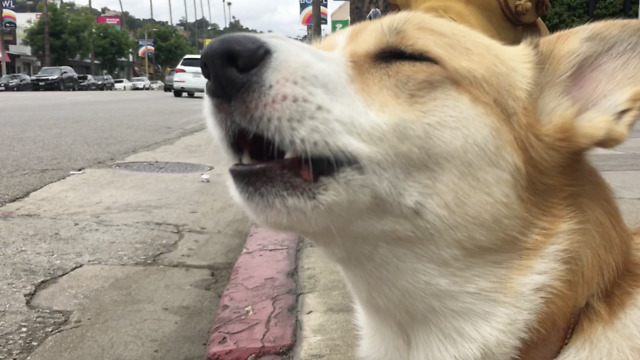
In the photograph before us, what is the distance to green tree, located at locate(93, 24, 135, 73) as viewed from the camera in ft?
234

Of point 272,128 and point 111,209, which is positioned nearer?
point 272,128

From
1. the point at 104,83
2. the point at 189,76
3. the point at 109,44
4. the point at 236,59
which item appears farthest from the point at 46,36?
the point at 236,59

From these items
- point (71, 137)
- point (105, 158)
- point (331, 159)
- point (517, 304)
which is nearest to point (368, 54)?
point (331, 159)

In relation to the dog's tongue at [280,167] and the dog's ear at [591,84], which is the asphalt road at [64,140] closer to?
the dog's tongue at [280,167]

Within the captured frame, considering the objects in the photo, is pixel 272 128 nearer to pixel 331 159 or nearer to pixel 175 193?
pixel 331 159

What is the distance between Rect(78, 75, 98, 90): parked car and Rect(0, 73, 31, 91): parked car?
5.26m

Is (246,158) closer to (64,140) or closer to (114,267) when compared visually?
(114,267)

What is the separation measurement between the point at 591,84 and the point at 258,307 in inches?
84.8

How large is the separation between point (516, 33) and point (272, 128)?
2.05 meters

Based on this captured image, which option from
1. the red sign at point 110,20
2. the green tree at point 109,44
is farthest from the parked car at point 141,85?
the red sign at point 110,20

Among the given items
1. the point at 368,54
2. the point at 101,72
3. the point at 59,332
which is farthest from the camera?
the point at 101,72

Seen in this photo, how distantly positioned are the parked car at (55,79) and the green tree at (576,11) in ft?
126

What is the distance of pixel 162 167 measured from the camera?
316 inches

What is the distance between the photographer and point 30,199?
5.83 meters
